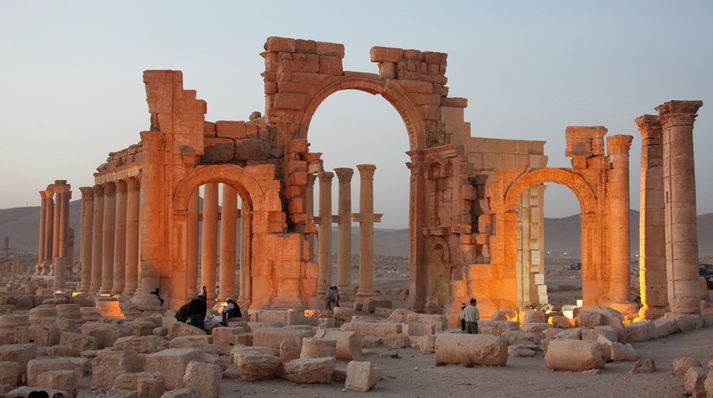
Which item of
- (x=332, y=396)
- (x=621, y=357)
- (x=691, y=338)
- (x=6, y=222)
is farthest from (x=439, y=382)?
(x=6, y=222)

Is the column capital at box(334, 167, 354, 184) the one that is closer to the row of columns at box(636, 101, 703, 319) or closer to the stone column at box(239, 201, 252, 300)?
the stone column at box(239, 201, 252, 300)

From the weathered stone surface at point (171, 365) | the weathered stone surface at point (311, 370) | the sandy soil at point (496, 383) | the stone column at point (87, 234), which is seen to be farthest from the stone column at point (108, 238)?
the weathered stone surface at point (311, 370)

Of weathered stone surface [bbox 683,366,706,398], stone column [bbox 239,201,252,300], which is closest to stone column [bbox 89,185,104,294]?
stone column [bbox 239,201,252,300]

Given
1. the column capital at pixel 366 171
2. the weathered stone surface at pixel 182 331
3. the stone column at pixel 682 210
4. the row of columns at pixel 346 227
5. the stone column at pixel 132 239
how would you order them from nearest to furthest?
the weathered stone surface at pixel 182 331 < the stone column at pixel 682 210 < the stone column at pixel 132 239 < the row of columns at pixel 346 227 < the column capital at pixel 366 171

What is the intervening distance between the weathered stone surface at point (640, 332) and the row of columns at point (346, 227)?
52.8ft

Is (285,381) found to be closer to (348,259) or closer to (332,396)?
(332,396)

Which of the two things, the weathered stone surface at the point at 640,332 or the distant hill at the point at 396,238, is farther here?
the distant hill at the point at 396,238

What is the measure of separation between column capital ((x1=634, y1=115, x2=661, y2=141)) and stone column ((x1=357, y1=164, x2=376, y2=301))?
1299 cm

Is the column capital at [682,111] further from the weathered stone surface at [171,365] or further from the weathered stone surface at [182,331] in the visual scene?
the weathered stone surface at [171,365]

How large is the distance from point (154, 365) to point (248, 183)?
521 inches

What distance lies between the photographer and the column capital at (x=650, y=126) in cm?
2389

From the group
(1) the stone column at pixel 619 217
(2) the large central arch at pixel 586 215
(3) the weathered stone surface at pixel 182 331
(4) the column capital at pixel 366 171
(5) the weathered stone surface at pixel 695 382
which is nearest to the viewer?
(5) the weathered stone surface at pixel 695 382

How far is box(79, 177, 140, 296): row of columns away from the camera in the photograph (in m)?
26.7

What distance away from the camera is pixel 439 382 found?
13562 millimetres
